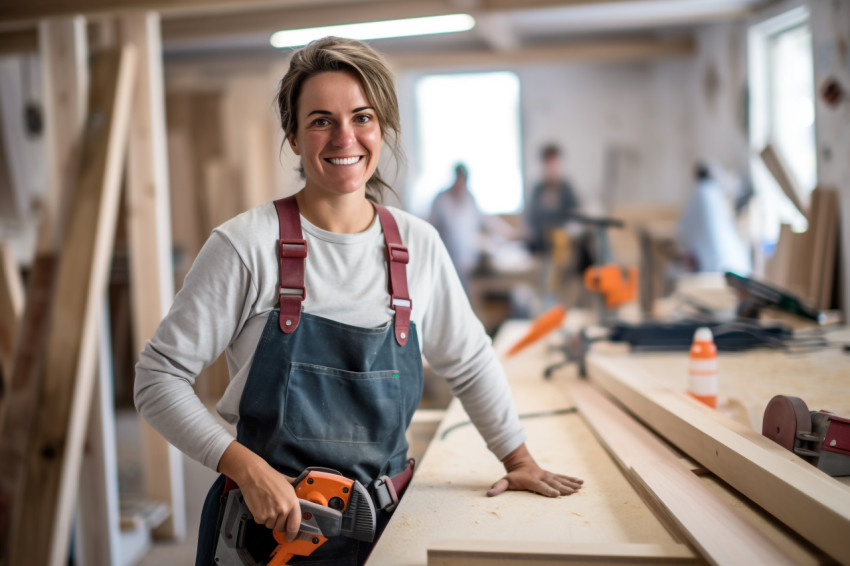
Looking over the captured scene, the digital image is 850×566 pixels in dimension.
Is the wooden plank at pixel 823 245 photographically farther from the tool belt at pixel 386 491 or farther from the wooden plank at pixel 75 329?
the wooden plank at pixel 75 329

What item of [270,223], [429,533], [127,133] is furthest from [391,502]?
[127,133]

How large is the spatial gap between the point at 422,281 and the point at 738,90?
20.9ft

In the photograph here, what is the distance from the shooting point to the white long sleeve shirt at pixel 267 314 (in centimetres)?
126

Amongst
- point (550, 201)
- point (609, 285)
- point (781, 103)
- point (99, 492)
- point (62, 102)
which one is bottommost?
point (99, 492)

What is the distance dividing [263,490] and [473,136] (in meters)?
8.92

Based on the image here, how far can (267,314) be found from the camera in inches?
51.5

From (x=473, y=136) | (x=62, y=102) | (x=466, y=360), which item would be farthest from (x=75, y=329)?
(x=473, y=136)

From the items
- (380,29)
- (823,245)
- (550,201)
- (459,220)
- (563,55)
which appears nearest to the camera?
(823,245)

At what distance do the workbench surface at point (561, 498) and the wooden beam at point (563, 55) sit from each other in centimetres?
628

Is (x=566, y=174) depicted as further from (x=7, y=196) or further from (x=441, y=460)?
(x=441, y=460)

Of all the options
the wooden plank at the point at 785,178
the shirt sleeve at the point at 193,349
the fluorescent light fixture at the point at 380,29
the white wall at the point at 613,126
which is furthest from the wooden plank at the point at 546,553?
the white wall at the point at 613,126

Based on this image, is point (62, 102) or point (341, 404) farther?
point (62, 102)

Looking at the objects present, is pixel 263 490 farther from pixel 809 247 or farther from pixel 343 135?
pixel 809 247

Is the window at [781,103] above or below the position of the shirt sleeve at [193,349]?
above
